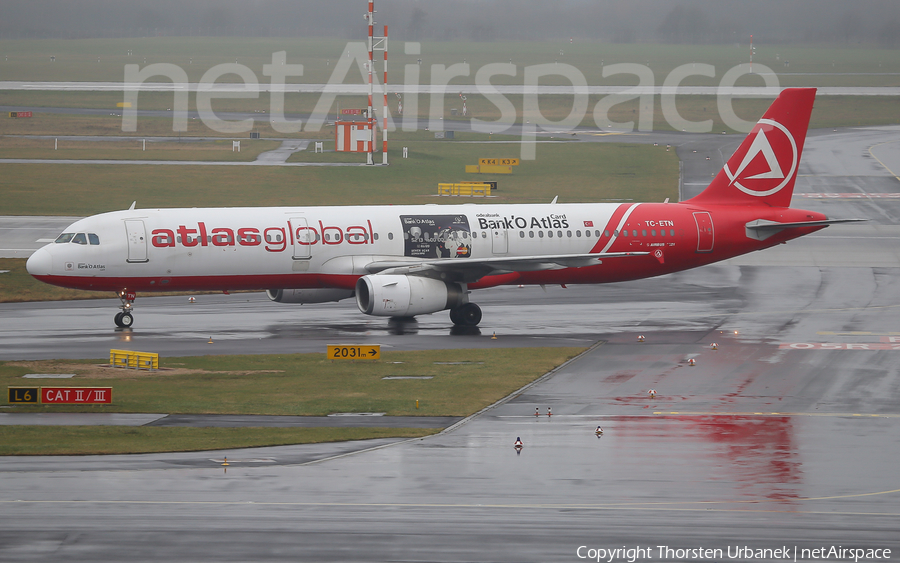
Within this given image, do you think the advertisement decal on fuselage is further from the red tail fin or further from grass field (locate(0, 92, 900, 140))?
grass field (locate(0, 92, 900, 140))

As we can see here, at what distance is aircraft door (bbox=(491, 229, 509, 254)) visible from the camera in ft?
149

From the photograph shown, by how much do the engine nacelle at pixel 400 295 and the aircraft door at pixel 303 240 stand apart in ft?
8.58

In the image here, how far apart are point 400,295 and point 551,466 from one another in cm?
1760

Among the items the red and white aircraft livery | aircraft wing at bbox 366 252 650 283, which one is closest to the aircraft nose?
the red and white aircraft livery

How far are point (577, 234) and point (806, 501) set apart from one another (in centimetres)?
2502

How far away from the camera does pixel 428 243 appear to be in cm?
4500

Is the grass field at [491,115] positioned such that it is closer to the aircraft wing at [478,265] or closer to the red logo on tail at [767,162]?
the aircraft wing at [478,265]

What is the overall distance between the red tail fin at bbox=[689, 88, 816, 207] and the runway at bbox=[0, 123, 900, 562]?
5.72m

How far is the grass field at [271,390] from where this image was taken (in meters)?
27.3

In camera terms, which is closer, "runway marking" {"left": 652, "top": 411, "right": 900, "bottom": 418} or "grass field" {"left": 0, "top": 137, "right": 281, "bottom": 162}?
"runway marking" {"left": 652, "top": 411, "right": 900, "bottom": 418}

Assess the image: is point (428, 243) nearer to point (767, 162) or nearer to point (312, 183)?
point (767, 162)

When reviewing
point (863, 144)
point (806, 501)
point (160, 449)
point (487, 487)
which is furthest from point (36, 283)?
point (863, 144)

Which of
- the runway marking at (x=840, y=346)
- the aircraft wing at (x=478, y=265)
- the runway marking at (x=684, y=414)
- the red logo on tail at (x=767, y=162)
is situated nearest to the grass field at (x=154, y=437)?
the runway marking at (x=684, y=414)

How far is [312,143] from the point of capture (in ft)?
397
